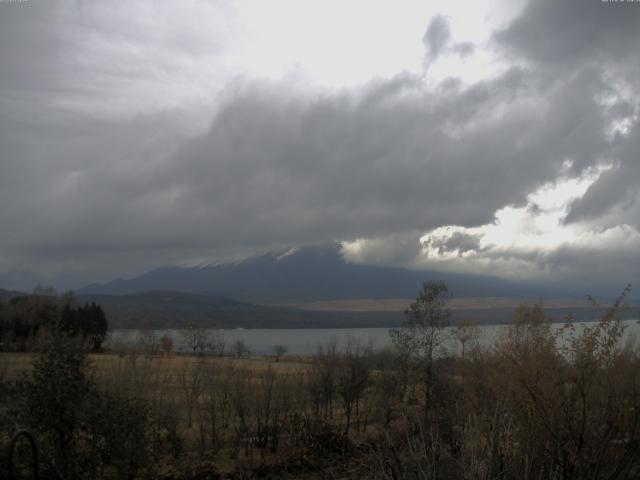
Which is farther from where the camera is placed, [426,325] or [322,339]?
[322,339]

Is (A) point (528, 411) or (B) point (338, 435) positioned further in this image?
(B) point (338, 435)

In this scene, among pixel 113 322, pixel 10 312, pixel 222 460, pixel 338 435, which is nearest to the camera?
pixel 222 460

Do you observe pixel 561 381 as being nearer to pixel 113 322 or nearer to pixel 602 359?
pixel 602 359

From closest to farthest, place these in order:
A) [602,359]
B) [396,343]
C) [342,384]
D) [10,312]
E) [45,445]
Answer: [602,359] < [45,445] < [342,384] < [396,343] < [10,312]

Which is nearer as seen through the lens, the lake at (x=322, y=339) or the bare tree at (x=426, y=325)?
the lake at (x=322, y=339)

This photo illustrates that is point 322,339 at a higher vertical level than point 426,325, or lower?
lower

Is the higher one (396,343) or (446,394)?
(396,343)

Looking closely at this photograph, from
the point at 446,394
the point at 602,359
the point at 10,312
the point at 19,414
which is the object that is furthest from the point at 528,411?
the point at 10,312

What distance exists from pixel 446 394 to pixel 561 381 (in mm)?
17861

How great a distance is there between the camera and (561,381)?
9336 millimetres

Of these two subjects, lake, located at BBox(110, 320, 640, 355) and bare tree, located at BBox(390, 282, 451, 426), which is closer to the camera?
lake, located at BBox(110, 320, 640, 355)

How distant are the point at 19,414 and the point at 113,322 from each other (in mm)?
102426

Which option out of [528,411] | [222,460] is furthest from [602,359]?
[222,460]

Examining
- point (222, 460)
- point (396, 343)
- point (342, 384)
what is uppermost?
point (396, 343)
